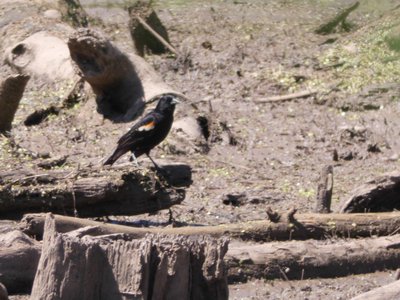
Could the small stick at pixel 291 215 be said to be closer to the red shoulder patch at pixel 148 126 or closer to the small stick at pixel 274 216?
the small stick at pixel 274 216

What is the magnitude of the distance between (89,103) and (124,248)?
277 inches

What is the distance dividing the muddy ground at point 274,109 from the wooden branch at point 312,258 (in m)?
0.07

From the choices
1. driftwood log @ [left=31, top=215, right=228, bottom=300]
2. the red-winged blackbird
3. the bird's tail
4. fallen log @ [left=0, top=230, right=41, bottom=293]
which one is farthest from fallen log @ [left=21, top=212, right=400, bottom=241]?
driftwood log @ [left=31, top=215, right=228, bottom=300]

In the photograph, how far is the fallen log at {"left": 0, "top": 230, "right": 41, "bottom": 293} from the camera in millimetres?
5941

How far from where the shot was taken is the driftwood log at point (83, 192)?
7.43 m

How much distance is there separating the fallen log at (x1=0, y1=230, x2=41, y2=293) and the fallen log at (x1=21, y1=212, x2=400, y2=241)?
0.85 meters

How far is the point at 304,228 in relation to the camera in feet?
24.0

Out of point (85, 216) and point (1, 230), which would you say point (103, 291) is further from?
point (85, 216)

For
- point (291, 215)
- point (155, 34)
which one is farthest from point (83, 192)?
point (155, 34)

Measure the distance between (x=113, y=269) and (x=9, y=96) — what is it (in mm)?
5458

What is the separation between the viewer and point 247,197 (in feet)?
28.6

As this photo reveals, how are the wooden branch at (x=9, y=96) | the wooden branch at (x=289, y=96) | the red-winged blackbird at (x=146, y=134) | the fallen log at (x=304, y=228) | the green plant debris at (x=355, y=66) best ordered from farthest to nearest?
the green plant debris at (x=355, y=66) < the wooden branch at (x=289, y=96) < the wooden branch at (x=9, y=96) < the red-winged blackbird at (x=146, y=134) < the fallen log at (x=304, y=228)

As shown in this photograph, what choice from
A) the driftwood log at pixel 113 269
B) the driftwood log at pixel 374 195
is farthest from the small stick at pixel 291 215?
the driftwood log at pixel 113 269

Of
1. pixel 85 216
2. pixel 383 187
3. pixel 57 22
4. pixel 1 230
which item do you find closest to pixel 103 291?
pixel 1 230
